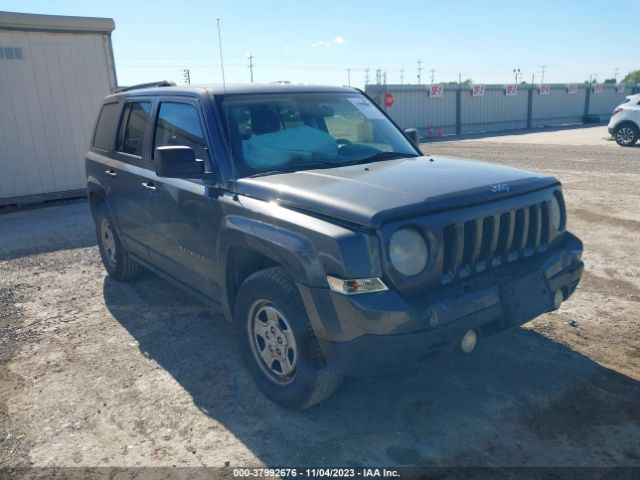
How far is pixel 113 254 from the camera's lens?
5879mm

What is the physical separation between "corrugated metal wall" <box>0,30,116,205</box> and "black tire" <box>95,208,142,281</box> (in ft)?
18.0

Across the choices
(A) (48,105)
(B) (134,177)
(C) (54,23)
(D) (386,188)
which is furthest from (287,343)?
(C) (54,23)

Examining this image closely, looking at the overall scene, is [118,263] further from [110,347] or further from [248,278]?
[248,278]

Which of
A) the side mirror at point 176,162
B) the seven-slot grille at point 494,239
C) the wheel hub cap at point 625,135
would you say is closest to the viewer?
the seven-slot grille at point 494,239

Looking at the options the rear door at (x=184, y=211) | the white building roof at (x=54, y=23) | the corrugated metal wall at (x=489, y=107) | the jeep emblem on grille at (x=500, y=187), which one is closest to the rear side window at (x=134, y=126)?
the rear door at (x=184, y=211)

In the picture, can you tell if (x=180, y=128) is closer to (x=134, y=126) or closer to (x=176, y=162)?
(x=176, y=162)

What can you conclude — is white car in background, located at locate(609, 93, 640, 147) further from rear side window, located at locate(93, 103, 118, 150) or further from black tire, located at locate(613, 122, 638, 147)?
rear side window, located at locate(93, 103, 118, 150)

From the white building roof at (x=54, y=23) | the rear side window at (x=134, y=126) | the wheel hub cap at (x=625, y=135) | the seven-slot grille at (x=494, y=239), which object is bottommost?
the wheel hub cap at (x=625, y=135)

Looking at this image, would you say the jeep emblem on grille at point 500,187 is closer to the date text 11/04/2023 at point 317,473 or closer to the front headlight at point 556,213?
the front headlight at point 556,213

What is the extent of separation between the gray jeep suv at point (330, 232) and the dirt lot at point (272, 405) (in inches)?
12.5

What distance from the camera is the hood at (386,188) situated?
114 inches

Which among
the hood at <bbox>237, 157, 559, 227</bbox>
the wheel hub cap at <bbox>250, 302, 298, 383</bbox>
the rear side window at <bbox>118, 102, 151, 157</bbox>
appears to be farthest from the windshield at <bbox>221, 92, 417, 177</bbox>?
the rear side window at <bbox>118, 102, 151, 157</bbox>

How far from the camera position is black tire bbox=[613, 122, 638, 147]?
1784 cm

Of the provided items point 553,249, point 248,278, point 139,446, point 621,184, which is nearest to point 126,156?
point 248,278
